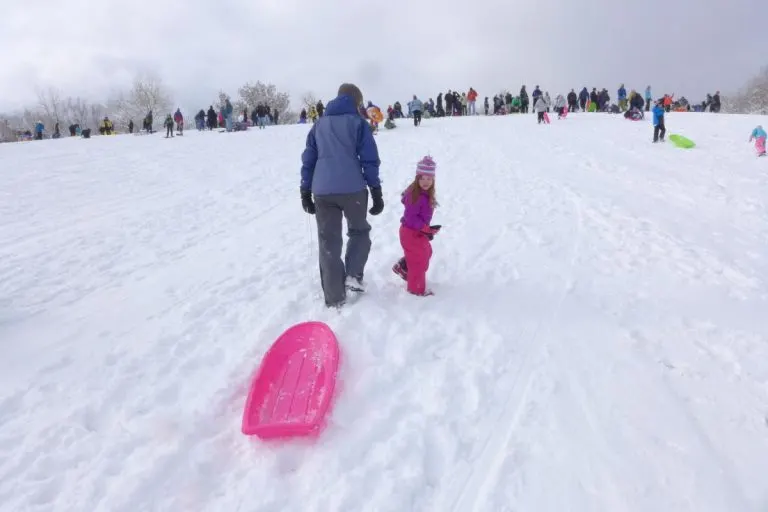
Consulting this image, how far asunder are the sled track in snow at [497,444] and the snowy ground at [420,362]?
12mm

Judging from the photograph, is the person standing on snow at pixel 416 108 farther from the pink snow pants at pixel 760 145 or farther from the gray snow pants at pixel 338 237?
the gray snow pants at pixel 338 237

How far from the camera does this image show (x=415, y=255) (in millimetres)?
4117

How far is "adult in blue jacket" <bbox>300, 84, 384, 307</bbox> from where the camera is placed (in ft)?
11.8

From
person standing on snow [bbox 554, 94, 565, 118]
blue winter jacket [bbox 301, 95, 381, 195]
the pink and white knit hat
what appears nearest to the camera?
blue winter jacket [bbox 301, 95, 381, 195]

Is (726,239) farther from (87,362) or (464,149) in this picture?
(464,149)

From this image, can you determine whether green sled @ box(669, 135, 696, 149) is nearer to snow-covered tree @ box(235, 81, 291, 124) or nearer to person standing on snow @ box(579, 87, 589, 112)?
person standing on snow @ box(579, 87, 589, 112)

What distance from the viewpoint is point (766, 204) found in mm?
7000

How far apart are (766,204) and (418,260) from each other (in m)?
6.30

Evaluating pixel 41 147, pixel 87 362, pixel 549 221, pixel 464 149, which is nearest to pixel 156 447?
pixel 87 362

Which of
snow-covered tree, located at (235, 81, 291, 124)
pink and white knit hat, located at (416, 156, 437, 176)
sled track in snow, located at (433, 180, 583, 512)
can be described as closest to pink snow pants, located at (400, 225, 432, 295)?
pink and white knit hat, located at (416, 156, 437, 176)

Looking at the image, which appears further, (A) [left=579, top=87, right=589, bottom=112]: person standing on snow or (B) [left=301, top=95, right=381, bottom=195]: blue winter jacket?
(A) [left=579, top=87, right=589, bottom=112]: person standing on snow

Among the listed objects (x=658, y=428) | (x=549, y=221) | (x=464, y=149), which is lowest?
(x=658, y=428)

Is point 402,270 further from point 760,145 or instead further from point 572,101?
point 572,101

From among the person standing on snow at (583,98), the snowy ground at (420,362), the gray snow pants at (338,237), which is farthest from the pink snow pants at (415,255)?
the person standing on snow at (583,98)
